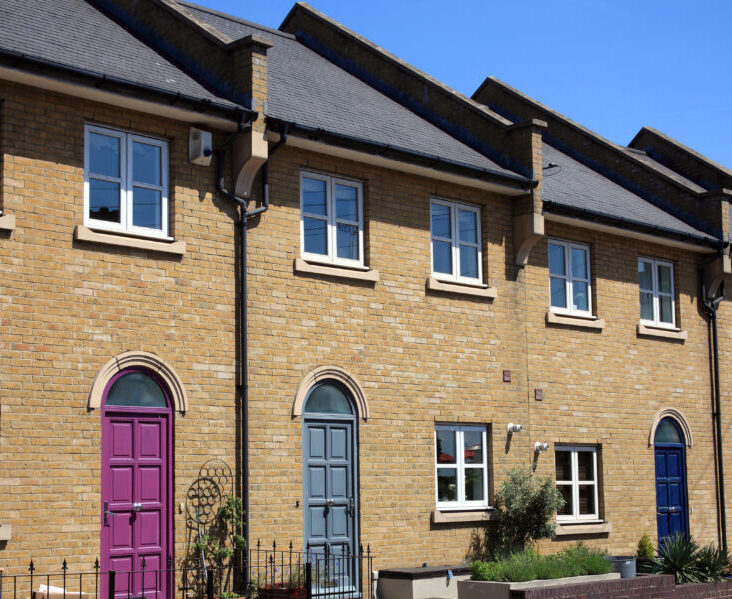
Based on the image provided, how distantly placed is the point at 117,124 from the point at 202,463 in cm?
448

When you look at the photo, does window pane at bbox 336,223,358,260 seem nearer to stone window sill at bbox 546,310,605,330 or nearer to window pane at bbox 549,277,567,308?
stone window sill at bbox 546,310,605,330

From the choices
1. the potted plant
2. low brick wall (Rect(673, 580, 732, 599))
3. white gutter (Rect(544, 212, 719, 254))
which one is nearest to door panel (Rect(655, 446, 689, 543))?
low brick wall (Rect(673, 580, 732, 599))

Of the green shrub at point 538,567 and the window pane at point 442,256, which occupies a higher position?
the window pane at point 442,256

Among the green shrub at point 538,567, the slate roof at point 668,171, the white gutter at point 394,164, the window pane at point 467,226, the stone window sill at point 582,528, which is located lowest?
the green shrub at point 538,567

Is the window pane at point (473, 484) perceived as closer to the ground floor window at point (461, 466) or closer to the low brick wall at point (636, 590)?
the ground floor window at point (461, 466)

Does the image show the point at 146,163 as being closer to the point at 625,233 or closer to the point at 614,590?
the point at 614,590

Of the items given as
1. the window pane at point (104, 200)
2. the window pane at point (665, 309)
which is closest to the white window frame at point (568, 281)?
the window pane at point (665, 309)

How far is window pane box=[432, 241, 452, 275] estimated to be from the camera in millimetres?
18109

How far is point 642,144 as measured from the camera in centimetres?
2986

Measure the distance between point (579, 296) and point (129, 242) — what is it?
9.55 metres

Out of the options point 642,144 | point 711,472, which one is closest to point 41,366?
point 711,472

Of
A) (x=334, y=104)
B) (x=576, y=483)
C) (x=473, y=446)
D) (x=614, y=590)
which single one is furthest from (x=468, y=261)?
(x=614, y=590)

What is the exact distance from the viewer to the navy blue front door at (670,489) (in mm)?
21562

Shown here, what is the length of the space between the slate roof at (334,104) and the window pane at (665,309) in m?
5.22
